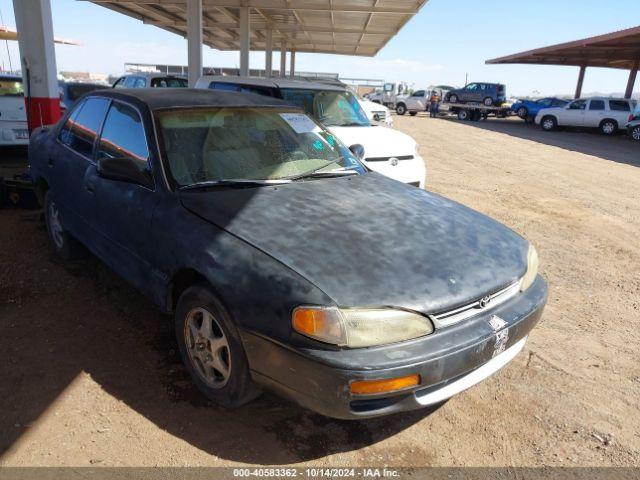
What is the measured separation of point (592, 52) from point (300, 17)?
827 inches

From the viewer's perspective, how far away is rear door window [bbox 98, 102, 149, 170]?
306 cm

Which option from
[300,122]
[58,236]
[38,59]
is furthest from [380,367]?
[38,59]

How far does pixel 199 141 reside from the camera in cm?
310

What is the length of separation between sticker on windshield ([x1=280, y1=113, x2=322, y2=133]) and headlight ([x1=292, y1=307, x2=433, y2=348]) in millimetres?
1980

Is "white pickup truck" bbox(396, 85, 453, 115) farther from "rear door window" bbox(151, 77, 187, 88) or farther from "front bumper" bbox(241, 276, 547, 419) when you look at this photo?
"front bumper" bbox(241, 276, 547, 419)

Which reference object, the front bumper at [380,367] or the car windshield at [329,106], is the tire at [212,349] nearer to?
the front bumper at [380,367]

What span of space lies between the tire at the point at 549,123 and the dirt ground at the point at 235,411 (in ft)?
74.3

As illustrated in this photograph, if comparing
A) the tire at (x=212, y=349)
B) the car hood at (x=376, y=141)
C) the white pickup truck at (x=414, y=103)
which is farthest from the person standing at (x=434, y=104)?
the tire at (x=212, y=349)

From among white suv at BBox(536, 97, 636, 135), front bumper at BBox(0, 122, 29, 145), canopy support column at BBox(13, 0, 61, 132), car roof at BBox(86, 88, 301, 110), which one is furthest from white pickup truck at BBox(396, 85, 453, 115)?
car roof at BBox(86, 88, 301, 110)

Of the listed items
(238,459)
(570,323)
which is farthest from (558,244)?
(238,459)

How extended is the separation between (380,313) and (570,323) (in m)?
2.46

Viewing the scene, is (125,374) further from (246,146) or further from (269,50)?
(269,50)

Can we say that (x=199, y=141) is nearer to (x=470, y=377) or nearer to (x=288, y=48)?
(x=470, y=377)

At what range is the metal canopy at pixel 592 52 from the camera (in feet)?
74.2
